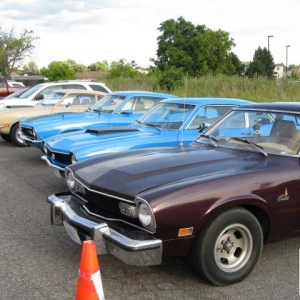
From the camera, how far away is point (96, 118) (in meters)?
9.02

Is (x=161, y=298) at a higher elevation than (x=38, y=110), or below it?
below

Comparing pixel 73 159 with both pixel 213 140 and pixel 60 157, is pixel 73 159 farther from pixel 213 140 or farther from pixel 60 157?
pixel 213 140

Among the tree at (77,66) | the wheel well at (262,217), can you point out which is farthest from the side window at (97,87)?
the tree at (77,66)

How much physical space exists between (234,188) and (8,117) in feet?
28.1

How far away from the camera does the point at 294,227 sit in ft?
13.0

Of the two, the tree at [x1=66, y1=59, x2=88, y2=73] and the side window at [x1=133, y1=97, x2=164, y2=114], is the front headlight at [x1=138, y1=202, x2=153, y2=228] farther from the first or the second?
the tree at [x1=66, y1=59, x2=88, y2=73]

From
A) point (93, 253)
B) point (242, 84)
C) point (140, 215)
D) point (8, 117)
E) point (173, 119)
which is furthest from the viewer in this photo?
point (242, 84)

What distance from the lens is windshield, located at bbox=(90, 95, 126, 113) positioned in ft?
31.0

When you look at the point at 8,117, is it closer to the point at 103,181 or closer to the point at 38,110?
the point at 38,110

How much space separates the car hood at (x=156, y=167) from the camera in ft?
12.1

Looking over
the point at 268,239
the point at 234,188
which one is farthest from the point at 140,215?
the point at 268,239

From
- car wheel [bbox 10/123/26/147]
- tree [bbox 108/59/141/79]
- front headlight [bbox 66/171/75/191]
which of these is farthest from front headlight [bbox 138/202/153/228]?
tree [bbox 108/59/141/79]

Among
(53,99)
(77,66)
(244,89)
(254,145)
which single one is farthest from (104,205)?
(77,66)

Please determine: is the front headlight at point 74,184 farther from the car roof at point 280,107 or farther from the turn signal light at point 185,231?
the car roof at point 280,107
